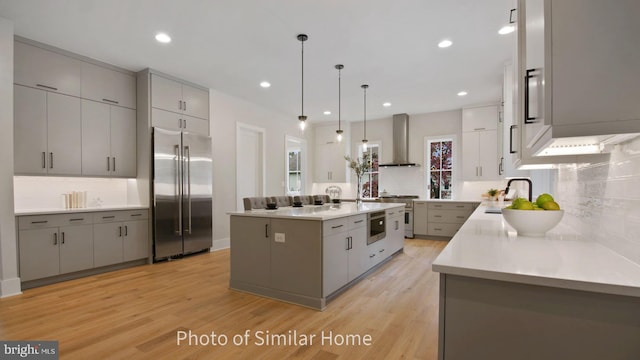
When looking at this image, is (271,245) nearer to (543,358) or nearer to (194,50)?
(543,358)

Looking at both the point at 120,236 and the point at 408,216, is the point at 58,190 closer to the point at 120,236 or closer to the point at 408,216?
the point at 120,236

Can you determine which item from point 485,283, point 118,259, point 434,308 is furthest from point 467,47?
point 118,259

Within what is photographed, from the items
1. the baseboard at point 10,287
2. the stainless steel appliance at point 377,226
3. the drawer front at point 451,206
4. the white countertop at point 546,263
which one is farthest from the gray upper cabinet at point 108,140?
the drawer front at point 451,206

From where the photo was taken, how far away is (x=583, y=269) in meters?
0.93

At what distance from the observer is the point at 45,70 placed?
359 centimetres

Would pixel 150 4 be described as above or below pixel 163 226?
above

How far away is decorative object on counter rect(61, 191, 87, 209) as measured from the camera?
389 centimetres

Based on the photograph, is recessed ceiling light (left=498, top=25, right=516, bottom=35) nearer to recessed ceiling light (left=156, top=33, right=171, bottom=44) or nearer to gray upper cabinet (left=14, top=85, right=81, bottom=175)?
recessed ceiling light (left=156, top=33, right=171, bottom=44)

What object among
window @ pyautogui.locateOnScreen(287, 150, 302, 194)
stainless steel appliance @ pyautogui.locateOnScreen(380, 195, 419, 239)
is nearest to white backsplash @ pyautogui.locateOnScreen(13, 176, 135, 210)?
window @ pyautogui.locateOnScreen(287, 150, 302, 194)

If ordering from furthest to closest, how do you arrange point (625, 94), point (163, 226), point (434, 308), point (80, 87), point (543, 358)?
1. point (163, 226)
2. point (80, 87)
3. point (434, 308)
4. point (543, 358)
5. point (625, 94)

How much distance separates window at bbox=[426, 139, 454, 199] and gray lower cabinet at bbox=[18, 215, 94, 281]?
253 inches

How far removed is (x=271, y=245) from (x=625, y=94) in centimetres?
272

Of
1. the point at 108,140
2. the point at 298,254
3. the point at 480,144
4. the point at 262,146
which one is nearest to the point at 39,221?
the point at 108,140

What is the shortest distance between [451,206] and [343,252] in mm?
3912
